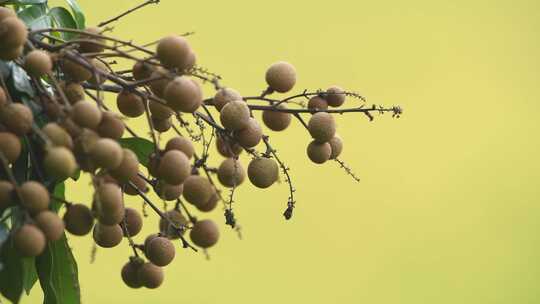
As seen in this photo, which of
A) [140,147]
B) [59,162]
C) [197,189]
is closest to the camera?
[59,162]

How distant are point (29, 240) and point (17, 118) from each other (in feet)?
0.18

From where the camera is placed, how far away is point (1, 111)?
0.39m

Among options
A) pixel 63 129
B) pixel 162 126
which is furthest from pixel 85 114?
pixel 162 126

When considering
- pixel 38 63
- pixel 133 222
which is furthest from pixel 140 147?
pixel 38 63

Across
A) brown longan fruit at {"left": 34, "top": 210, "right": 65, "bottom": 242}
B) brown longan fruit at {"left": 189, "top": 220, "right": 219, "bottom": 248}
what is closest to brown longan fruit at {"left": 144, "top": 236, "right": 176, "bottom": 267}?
brown longan fruit at {"left": 189, "top": 220, "right": 219, "bottom": 248}

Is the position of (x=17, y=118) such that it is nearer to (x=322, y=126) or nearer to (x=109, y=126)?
(x=109, y=126)

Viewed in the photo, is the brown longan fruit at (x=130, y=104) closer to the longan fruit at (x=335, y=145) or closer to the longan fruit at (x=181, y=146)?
the longan fruit at (x=181, y=146)

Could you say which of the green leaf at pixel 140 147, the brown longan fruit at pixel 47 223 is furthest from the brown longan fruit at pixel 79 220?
the green leaf at pixel 140 147

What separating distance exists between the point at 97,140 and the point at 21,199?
1.6 inches

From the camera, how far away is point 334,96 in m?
0.55

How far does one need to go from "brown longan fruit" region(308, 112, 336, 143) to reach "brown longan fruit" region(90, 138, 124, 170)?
175mm

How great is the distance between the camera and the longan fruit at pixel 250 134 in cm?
47

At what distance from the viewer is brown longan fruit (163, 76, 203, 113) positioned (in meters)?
0.41

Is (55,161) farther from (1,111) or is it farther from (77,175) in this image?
(77,175)
